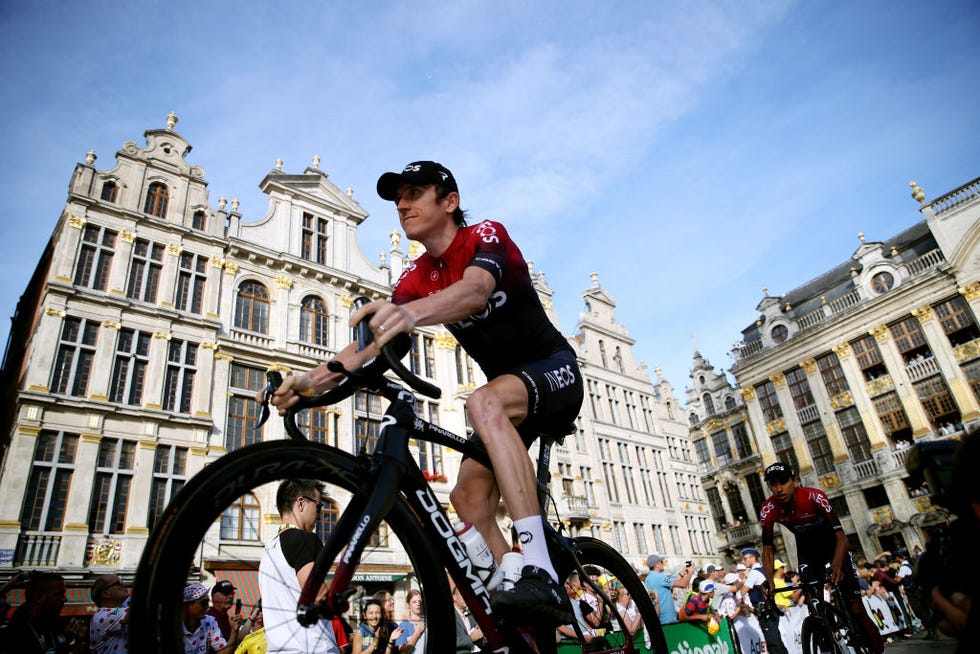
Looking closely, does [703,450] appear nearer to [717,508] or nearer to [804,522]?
[717,508]

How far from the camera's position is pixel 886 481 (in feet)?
105

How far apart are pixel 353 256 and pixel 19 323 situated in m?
15.1

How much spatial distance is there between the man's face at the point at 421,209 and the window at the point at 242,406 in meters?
17.7

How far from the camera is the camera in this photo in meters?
2.02

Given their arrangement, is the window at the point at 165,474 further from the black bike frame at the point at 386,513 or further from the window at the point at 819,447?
the window at the point at 819,447

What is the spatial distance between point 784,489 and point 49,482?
18.0 meters

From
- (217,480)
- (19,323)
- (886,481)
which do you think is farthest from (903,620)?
(19,323)

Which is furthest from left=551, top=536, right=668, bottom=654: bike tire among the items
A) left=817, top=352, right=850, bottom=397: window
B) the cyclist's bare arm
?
left=817, top=352, right=850, bottom=397: window

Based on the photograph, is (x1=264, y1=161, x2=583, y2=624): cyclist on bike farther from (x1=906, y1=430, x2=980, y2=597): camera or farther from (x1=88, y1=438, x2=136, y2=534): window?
(x1=88, y1=438, x2=136, y2=534): window

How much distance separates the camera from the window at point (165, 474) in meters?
17.0

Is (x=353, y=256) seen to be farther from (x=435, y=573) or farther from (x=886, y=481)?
(x=886, y=481)

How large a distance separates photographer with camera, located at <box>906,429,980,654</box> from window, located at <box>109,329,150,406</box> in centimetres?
1970

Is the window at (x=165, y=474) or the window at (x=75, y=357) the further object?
the window at (x=165, y=474)

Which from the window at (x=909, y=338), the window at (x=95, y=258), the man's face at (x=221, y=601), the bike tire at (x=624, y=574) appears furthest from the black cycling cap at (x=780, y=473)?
the window at (x=909, y=338)
